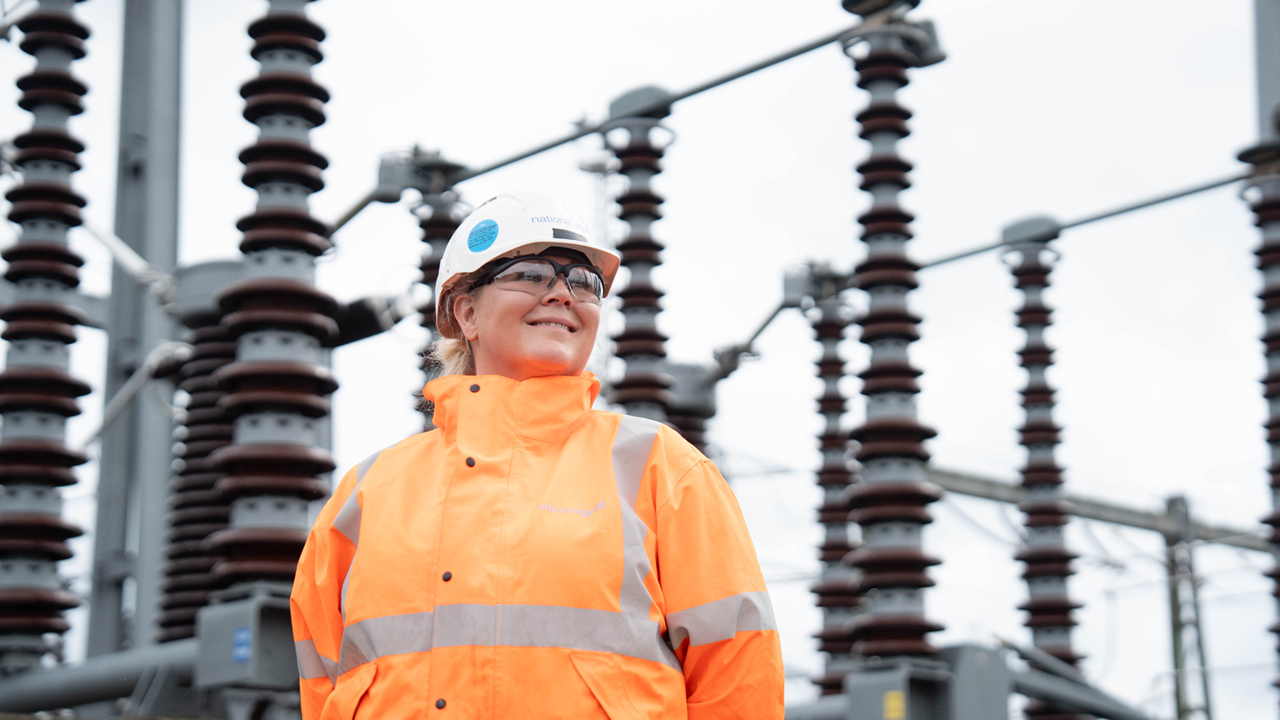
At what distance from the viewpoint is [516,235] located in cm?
276

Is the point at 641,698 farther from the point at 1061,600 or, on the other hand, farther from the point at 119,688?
the point at 1061,600

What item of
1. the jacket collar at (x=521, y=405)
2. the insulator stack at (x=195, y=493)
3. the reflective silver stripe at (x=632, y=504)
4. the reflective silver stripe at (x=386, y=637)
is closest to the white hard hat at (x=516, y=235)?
the jacket collar at (x=521, y=405)

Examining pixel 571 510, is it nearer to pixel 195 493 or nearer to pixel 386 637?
pixel 386 637

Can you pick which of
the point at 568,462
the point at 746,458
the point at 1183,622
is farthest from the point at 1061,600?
the point at 746,458

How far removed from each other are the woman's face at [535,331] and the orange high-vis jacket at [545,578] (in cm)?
6

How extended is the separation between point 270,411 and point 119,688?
215cm

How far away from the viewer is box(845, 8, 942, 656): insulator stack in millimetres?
7070

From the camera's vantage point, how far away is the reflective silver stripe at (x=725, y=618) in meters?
2.42

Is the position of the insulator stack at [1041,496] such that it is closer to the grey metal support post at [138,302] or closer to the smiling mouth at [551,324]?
the grey metal support post at [138,302]

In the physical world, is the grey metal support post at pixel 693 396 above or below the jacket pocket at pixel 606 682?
above

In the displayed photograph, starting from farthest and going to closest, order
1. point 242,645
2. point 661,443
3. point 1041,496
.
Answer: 1. point 1041,496
2. point 242,645
3. point 661,443

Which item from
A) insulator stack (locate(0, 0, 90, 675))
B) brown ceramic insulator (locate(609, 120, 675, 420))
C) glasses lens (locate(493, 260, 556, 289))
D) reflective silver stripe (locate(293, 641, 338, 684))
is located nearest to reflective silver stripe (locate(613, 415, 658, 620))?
glasses lens (locate(493, 260, 556, 289))

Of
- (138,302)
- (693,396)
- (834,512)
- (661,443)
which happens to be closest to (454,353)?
(661,443)

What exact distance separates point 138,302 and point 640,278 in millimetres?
6382
